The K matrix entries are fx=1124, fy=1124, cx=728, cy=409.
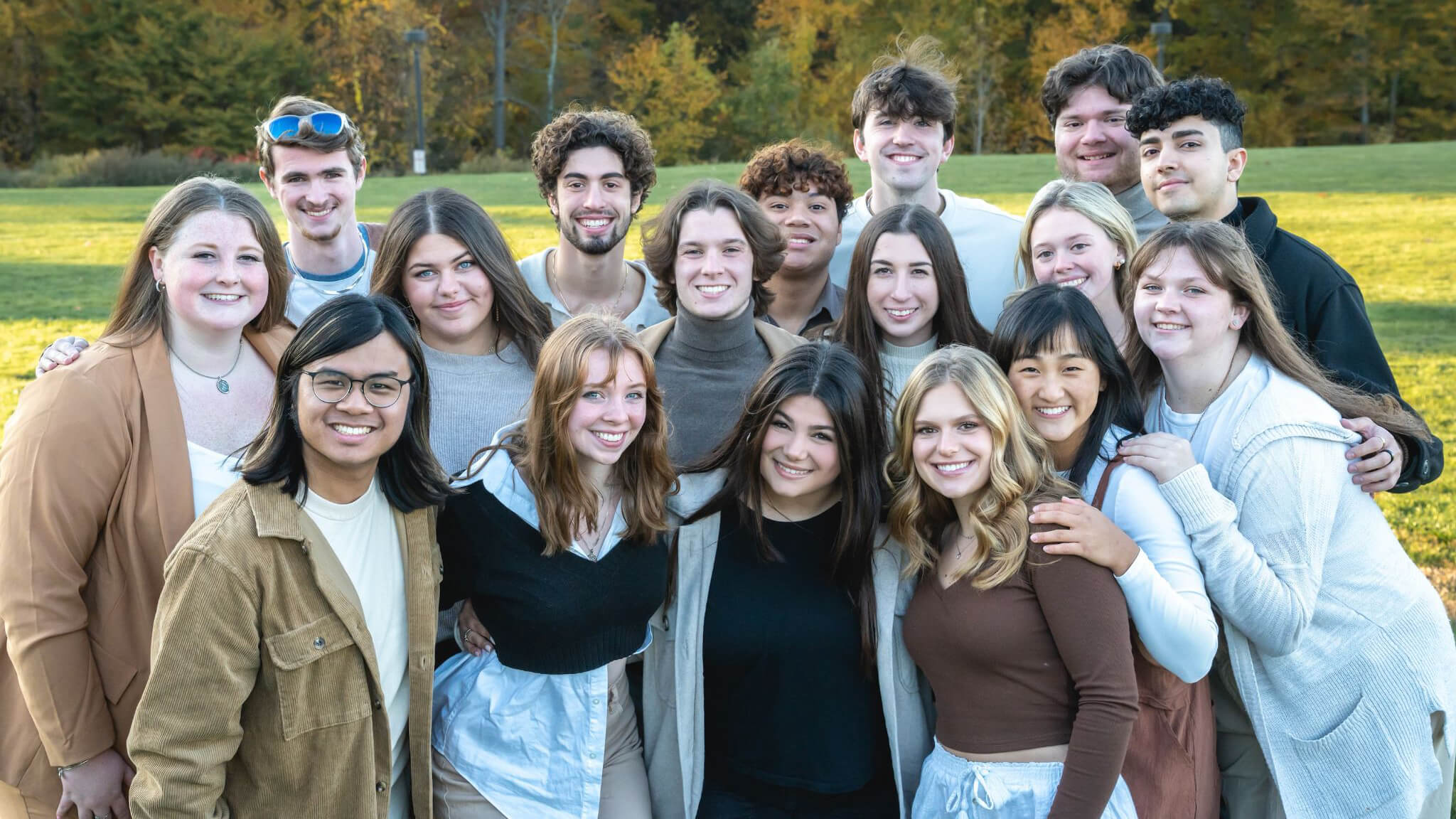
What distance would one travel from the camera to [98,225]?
20766 mm

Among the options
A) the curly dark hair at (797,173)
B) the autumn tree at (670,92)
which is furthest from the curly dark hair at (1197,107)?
the autumn tree at (670,92)

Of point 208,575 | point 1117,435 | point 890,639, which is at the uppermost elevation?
point 1117,435

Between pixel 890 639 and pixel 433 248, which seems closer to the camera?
pixel 890 639

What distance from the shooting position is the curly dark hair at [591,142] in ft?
17.5

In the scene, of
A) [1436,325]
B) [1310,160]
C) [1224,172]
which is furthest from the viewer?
[1310,160]

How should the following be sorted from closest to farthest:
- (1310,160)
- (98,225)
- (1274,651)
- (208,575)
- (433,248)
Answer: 1. (208,575)
2. (1274,651)
3. (433,248)
4. (98,225)
5. (1310,160)

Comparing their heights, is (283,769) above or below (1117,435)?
below

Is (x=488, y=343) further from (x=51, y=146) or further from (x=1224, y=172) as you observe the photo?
(x=51, y=146)

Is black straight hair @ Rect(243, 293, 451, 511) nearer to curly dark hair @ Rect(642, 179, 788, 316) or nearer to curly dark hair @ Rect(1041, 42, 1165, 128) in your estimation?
curly dark hair @ Rect(642, 179, 788, 316)

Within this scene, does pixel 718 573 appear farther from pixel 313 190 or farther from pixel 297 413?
pixel 313 190

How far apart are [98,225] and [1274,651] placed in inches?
874

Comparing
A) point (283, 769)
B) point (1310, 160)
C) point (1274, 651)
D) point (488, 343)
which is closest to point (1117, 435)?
point (1274, 651)

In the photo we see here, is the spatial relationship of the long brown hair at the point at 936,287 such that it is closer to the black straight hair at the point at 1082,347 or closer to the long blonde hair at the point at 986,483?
the black straight hair at the point at 1082,347

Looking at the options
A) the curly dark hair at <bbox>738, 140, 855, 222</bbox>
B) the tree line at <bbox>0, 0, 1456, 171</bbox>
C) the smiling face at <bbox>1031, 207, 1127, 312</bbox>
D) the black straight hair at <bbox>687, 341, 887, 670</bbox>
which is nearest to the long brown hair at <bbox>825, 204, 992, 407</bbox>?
the smiling face at <bbox>1031, 207, 1127, 312</bbox>
